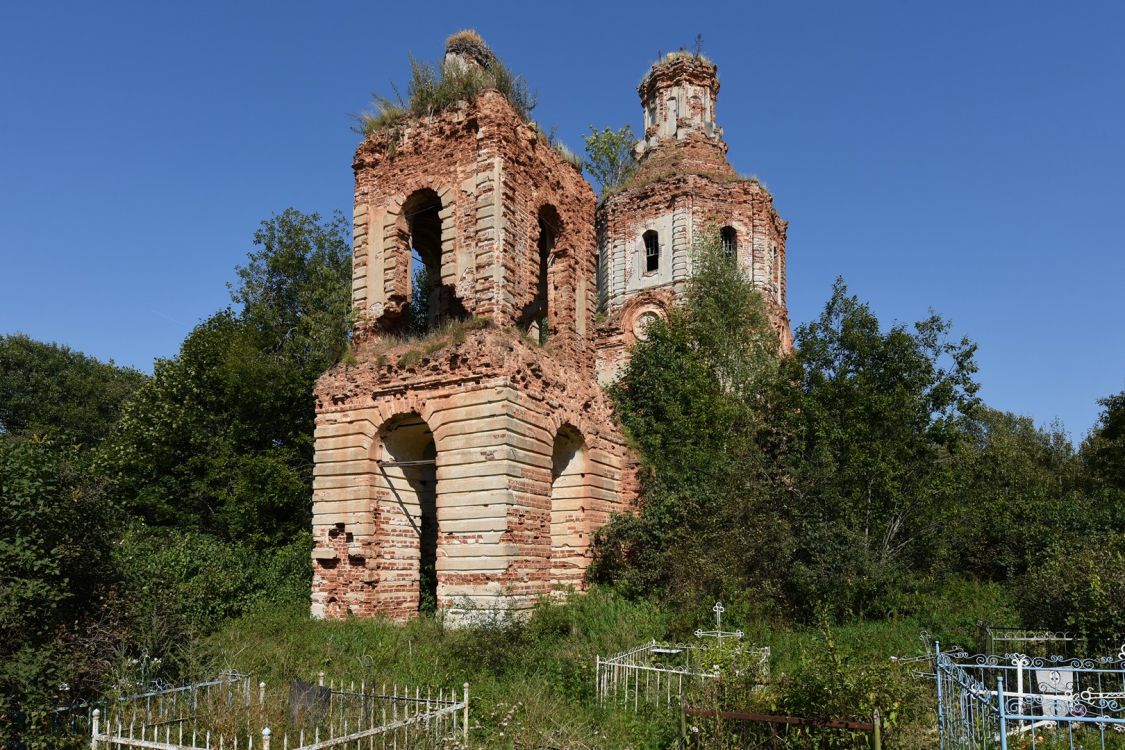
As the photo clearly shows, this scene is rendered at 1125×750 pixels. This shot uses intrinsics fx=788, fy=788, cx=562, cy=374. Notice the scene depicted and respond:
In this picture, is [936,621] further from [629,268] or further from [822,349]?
[629,268]

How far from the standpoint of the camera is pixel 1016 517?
2102 centimetres

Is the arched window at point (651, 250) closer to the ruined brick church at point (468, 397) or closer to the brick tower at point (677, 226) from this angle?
the brick tower at point (677, 226)

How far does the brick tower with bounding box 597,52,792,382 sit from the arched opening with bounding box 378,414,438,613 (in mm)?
12299

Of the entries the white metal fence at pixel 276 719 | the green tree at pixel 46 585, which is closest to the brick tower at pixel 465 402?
the white metal fence at pixel 276 719

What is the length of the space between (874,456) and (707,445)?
3414 mm

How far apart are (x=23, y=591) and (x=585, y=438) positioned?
30.0 feet

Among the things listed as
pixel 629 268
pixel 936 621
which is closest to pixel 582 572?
pixel 936 621

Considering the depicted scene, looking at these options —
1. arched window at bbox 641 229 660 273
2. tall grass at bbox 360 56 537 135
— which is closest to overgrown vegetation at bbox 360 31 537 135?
tall grass at bbox 360 56 537 135

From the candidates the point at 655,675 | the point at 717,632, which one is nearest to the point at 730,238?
Answer: the point at 717,632

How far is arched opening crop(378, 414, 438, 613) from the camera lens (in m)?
13.8

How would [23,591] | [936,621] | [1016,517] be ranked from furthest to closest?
[1016,517], [936,621], [23,591]

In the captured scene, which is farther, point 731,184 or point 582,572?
point 731,184

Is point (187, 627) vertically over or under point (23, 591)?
under

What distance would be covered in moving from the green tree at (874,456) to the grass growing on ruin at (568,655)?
39.2 inches
